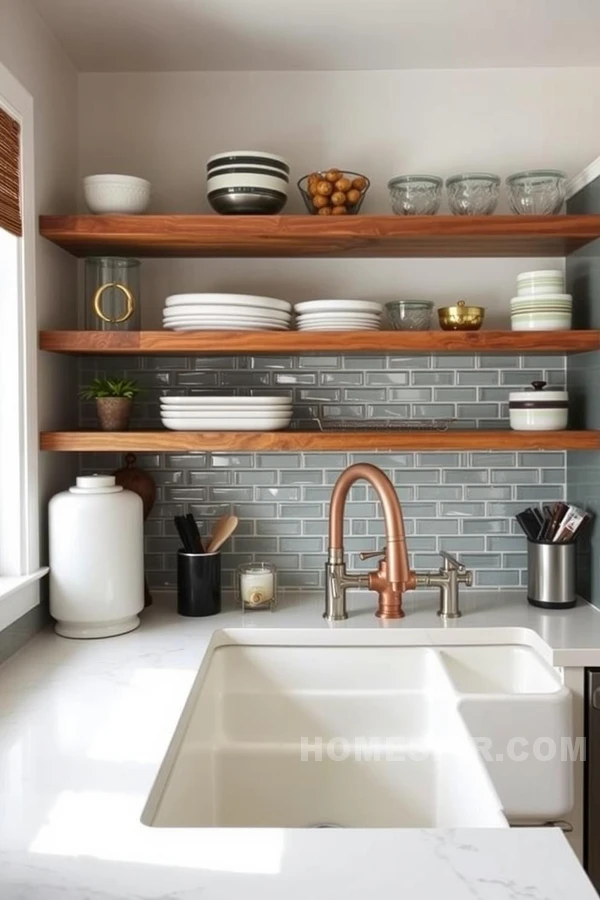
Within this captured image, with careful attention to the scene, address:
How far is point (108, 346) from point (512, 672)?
1.29 m

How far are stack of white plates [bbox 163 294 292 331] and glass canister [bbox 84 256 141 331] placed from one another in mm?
126

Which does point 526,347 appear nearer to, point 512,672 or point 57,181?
point 512,672

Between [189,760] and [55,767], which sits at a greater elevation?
[55,767]

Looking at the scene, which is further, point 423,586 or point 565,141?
point 565,141

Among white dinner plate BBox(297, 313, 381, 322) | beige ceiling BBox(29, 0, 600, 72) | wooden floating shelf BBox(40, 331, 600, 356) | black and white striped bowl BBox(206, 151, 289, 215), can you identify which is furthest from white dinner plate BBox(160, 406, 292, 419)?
beige ceiling BBox(29, 0, 600, 72)

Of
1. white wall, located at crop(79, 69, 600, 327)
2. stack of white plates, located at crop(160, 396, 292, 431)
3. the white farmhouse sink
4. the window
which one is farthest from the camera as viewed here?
white wall, located at crop(79, 69, 600, 327)

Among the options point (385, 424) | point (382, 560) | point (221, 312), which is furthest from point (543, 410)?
point (221, 312)

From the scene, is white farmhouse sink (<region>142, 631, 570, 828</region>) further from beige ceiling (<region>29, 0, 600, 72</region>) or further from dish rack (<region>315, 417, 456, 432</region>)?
beige ceiling (<region>29, 0, 600, 72</region>)

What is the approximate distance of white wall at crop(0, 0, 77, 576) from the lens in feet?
6.67

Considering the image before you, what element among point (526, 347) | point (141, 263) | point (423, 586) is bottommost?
point (423, 586)

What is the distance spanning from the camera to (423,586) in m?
2.22

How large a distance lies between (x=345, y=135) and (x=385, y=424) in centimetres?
84

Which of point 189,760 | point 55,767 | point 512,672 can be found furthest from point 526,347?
point 55,767

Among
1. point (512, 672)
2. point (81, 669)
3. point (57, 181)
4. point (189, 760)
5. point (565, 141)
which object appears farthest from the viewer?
point (565, 141)
